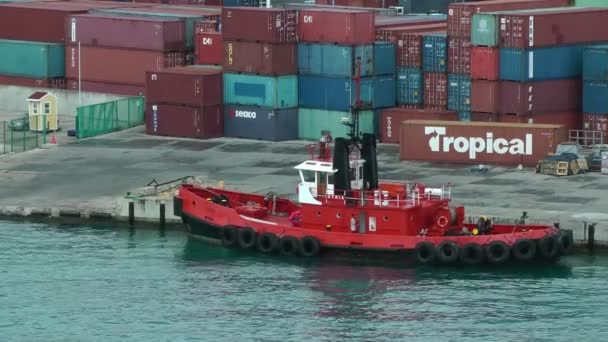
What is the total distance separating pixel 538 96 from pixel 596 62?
9.25 ft

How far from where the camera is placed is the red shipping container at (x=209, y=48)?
91.4 metres

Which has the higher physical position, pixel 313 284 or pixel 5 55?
pixel 5 55

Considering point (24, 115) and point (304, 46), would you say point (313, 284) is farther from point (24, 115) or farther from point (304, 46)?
point (24, 115)

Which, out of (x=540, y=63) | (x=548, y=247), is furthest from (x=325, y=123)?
(x=548, y=247)

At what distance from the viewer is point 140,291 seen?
64.2 m

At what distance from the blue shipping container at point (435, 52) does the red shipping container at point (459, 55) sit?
1.06ft

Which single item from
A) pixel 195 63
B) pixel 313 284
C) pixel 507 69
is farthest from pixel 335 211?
pixel 195 63

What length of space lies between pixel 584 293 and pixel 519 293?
2.07m

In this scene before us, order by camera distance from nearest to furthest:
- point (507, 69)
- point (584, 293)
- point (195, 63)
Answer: point (584, 293)
point (507, 69)
point (195, 63)

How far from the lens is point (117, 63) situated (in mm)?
94688

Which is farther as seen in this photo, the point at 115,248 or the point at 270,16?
the point at 270,16

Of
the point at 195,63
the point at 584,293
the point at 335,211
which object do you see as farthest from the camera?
the point at 195,63

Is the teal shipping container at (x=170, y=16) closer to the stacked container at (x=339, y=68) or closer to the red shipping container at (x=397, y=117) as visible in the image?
the stacked container at (x=339, y=68)

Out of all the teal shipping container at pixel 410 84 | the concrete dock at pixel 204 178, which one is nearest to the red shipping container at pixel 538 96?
the concrete dock at pixel 204 178
